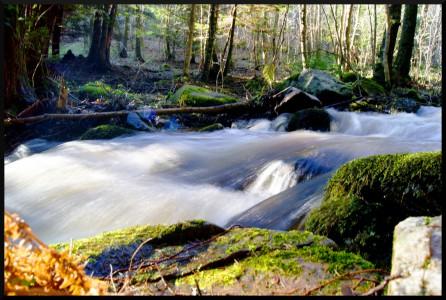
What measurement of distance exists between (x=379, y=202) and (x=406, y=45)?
→ 502 inches

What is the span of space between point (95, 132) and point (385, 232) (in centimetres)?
663

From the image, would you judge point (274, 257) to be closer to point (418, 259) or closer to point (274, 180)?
point (418, 259)

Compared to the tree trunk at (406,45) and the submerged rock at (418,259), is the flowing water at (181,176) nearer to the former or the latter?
the submerged rock at (418,259)

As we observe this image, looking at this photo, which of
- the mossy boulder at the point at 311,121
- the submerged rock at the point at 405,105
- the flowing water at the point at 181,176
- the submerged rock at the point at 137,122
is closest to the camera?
the flowing water at the point at 181,176

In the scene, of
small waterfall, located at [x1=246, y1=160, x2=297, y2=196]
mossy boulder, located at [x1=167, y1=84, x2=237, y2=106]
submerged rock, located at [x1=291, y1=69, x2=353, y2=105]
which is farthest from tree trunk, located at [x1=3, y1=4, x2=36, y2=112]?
submerged rock, located at [x1=291, y1=69, x2=353, y2=105]

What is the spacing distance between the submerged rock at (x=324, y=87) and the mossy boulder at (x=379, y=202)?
8175 mm

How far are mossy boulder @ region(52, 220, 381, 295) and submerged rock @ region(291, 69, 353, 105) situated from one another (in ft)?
29.7

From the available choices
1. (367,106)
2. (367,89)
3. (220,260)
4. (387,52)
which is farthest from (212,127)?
(220,260)

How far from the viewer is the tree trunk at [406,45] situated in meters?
13.7

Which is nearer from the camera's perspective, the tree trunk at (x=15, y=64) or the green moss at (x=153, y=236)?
the green moss at (x=153, y=236)

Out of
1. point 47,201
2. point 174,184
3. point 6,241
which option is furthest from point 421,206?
point 47,201

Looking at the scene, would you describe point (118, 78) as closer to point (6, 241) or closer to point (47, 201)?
point (47, 201)

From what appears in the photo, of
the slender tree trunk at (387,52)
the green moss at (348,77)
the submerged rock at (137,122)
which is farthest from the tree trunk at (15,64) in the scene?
the slender tree trunk at (387,52)

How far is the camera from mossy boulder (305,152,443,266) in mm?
2977
